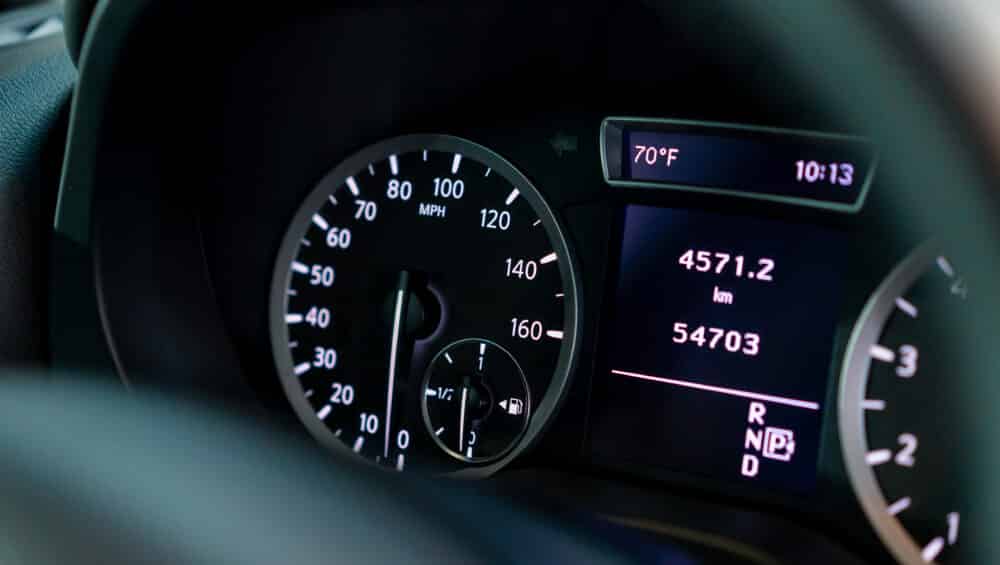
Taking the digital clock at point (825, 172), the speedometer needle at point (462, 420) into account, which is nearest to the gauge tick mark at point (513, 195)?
the speedometer needle at point (462, 420)

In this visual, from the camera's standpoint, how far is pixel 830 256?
64.1 inches

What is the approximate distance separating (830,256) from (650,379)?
11.2 inches

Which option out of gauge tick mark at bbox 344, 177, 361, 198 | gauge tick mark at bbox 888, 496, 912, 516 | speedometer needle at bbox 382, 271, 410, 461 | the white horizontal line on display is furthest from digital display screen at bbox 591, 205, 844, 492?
gauge tick mark at bbox 344, 177, 361, 198

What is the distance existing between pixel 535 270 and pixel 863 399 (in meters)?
0.48

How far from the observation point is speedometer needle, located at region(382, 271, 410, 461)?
1.87 metres

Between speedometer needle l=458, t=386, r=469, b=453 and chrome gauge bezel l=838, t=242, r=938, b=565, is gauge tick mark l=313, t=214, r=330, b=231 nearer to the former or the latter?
speedometer needle l=458, t=386, r=469, b=453

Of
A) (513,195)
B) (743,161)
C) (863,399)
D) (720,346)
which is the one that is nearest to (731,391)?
(720,346)

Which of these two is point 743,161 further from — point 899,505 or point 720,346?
point 899,505

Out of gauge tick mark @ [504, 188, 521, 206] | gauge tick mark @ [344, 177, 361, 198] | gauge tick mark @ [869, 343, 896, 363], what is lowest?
gauge tick mark @ [869, 343, 896, 363]

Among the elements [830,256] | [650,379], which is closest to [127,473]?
[650,379]

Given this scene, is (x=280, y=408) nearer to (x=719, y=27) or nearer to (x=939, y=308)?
(x=719, y=27)

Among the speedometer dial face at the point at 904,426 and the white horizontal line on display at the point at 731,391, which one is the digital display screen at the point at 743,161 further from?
the white horizontal line on display at the point at 731,391

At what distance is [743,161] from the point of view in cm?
164

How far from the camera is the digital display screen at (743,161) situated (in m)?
1.58
